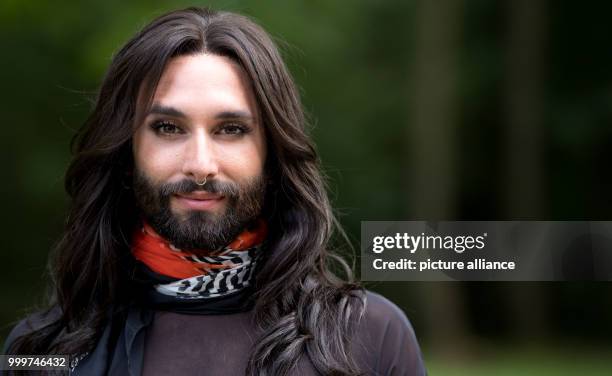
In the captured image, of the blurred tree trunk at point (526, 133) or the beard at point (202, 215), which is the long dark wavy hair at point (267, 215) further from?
the blurred tree trunk at point (526, 133)

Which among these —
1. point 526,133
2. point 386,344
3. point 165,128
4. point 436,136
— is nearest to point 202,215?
point 165,128

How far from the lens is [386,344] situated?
2840 mm

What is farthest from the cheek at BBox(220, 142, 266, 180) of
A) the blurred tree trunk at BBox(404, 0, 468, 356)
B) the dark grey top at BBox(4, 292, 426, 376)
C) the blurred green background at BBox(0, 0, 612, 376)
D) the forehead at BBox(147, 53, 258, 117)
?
the blurred tree trunk at BBox(404, 0, 468, 356)

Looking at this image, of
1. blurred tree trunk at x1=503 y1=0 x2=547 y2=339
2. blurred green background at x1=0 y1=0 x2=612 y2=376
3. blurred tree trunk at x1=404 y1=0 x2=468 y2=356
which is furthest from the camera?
blurred tree trunk at x1=503 y1=0 x2=547 y2=339

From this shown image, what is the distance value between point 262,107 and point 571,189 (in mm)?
10612

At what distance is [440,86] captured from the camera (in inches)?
452

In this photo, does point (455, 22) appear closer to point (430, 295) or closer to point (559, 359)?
point (430, 295)

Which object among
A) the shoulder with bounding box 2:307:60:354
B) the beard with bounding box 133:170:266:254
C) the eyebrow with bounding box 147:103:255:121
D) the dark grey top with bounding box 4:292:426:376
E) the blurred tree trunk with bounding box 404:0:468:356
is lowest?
the dark grey top with bounding box 4:292:426:376

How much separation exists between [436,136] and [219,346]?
29.3 feet

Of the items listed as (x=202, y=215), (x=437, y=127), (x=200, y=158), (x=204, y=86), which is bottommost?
(x=202, y=215)

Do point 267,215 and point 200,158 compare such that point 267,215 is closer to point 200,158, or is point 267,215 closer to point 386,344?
point 200,158

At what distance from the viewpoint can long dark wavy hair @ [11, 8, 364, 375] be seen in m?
2.86

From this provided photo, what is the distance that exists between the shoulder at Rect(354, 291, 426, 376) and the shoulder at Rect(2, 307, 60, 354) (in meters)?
0.97

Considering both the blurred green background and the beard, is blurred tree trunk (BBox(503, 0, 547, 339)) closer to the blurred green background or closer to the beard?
the blurred green background
